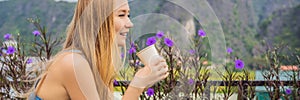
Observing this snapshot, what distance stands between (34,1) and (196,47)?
12.6m

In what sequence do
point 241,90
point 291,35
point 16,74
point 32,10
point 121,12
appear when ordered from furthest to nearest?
point 291,35
point 32,10
point 16,74
point 241,90
point 121,12

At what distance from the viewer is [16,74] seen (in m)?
2.66

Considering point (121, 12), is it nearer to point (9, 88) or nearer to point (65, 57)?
point (65, 57)

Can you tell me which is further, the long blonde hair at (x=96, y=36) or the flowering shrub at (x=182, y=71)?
the flowering shrub at (x=182, y=71)

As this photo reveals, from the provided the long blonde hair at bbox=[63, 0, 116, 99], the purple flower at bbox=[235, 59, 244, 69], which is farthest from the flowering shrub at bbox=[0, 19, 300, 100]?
the long blonde hair at bbox=[63, 0, 116, 99]

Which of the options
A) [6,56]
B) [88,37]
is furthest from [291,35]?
[88,37]

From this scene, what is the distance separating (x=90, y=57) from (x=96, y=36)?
0.20ft

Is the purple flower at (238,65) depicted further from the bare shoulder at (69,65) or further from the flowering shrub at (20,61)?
the bare shoulder at (69,65)

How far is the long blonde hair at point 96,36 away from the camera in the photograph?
4.23 ft

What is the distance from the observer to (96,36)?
1355 millimetres

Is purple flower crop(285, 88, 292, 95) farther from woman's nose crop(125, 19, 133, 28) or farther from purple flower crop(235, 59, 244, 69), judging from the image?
woman's nose crop(125, 19, 133, 28)

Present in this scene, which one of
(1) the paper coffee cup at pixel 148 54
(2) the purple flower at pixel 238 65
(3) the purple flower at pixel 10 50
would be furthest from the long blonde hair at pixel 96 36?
(3) the purple flower at pixel 10 50

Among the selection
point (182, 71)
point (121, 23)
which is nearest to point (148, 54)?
point (121, 23)

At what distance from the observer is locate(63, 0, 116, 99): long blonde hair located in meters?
1.29
